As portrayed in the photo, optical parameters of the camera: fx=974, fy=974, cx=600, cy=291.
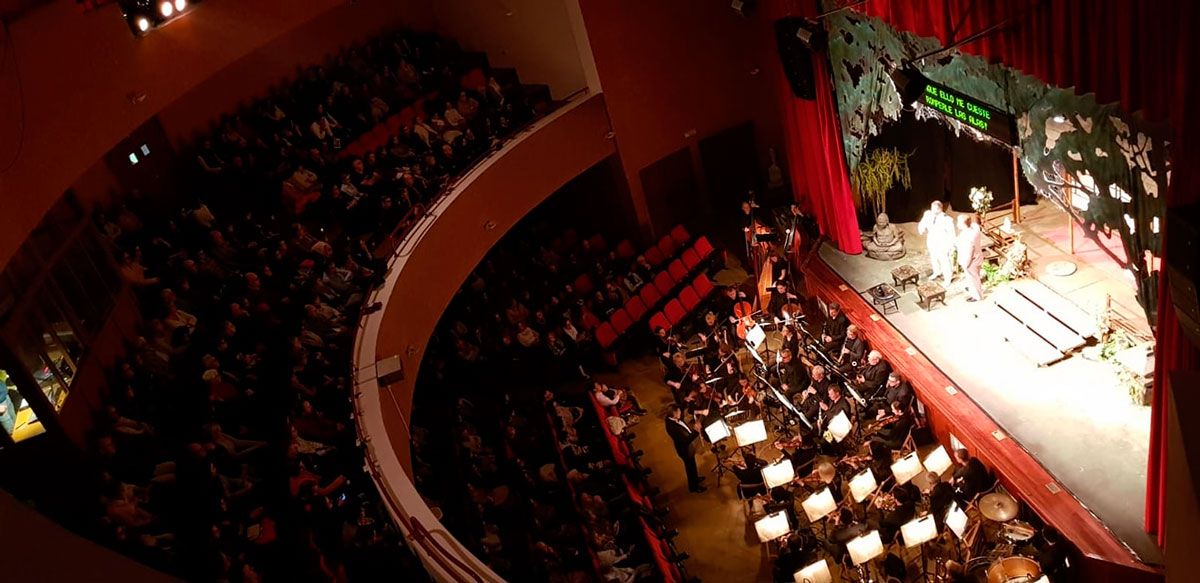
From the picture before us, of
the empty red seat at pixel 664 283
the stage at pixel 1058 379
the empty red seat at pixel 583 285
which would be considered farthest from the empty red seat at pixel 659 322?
the stage at pixel 1058 379

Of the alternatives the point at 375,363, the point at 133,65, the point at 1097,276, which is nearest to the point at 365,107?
the point at 133,65

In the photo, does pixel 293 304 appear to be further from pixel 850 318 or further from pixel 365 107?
pixel 850 318

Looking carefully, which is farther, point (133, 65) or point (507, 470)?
point (507, 470)

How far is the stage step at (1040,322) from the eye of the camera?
10.8 metres

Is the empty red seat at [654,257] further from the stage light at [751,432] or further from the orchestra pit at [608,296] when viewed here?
the stage light at [751,432]

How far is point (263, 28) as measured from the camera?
11422 mm

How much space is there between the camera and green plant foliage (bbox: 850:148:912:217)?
14.0 m

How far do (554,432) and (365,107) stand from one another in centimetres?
702

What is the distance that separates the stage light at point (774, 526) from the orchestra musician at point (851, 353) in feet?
9.19

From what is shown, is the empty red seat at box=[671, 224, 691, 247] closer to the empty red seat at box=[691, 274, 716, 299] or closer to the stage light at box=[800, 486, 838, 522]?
the empty red seat at box=[691, 274, 716, 299]

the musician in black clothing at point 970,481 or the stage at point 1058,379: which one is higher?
the stage at point 1058,379

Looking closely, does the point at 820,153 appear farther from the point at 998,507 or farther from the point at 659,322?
the point at 998,507

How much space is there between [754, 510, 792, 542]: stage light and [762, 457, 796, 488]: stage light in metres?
0.59

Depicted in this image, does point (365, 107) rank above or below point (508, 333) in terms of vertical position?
above
